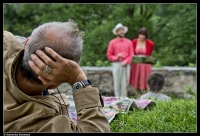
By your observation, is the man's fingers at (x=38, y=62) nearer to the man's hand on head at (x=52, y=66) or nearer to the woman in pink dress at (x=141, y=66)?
the man's hand on head at (x=52, y=66)

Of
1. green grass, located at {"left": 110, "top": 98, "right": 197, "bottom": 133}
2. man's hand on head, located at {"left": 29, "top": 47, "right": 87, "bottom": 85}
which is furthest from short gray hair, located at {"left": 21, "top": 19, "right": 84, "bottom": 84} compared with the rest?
green grass, located at {"left": 110, "top": 98, "right": 197, "bottom": 133}

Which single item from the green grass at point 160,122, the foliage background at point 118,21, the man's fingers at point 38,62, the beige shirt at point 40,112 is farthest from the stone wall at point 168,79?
the man's fingers at point 38,62

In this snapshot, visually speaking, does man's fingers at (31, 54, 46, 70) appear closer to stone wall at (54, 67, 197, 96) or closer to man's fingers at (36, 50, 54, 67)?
man's fingers at (36, 50, 54, 67)

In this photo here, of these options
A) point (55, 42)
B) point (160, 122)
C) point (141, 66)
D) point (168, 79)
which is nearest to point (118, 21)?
point (168, 79)

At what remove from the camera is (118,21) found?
45.2 ft

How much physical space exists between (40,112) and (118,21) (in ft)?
40.1

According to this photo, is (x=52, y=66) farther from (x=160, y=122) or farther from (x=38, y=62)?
(x=160, y=122)

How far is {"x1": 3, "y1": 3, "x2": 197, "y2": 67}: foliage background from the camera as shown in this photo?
13.0m

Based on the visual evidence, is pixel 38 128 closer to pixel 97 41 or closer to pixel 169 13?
pixel 97 41

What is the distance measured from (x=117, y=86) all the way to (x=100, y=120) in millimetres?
5946

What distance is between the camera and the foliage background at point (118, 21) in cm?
1302

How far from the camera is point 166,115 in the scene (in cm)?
265

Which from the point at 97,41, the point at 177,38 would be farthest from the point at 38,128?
the point at 177,38

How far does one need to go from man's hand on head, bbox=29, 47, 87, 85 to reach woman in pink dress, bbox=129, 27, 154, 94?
5946 millimetres
